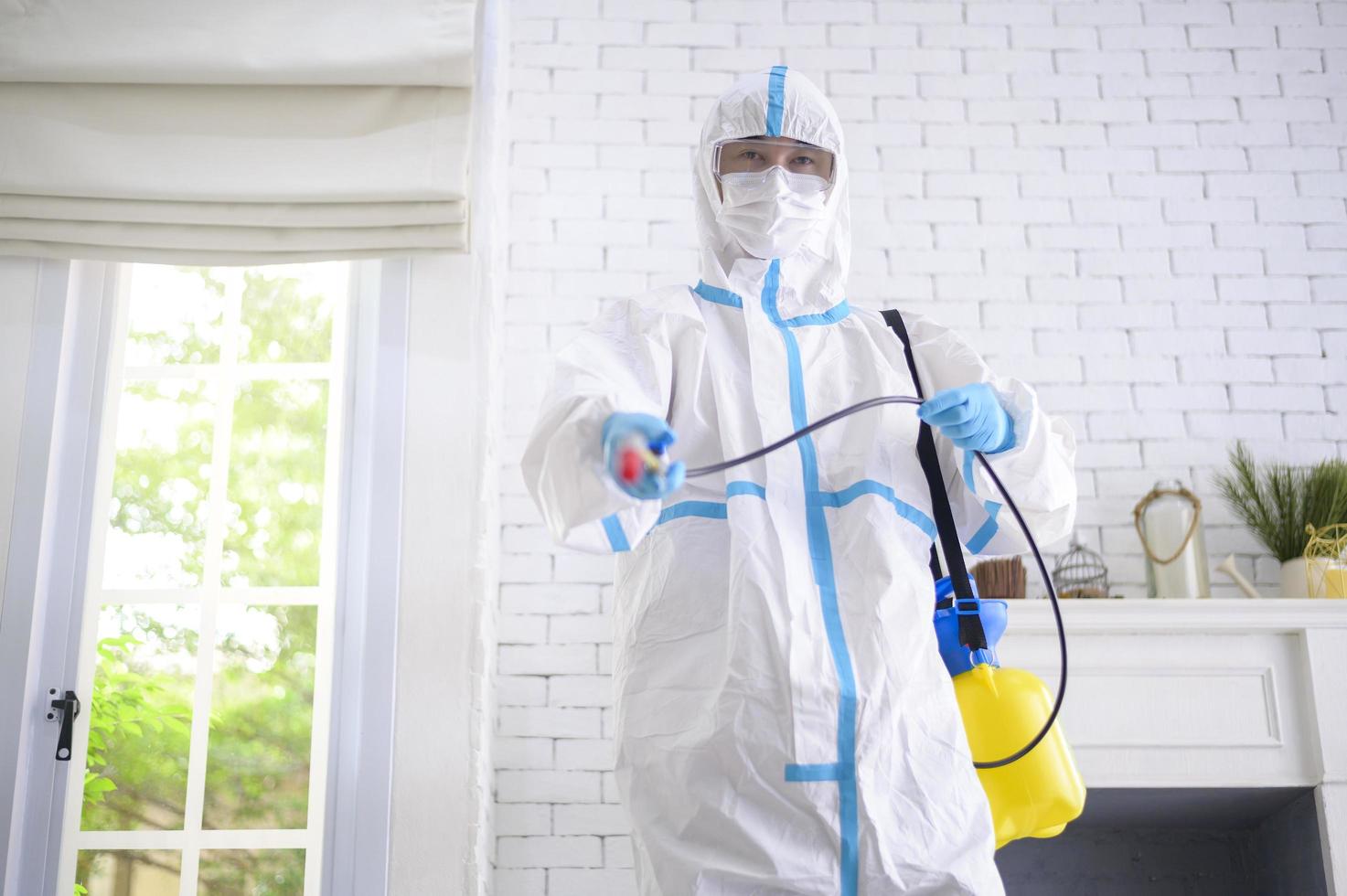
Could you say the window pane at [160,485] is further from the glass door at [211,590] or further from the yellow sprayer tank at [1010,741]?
the yellow sprayer tank at [1010,741]

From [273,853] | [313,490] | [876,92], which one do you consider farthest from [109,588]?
[876,92]

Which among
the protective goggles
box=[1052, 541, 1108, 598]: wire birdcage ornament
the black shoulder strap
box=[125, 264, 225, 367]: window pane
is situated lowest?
the black shoulder strap

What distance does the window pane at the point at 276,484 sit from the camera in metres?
2.75

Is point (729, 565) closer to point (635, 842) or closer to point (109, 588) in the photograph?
point (635, 842)

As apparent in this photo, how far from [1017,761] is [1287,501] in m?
1.58

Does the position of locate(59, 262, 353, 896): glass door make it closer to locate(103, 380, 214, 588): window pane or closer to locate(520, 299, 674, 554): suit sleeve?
locate(103, 380, 214, 588): window pane

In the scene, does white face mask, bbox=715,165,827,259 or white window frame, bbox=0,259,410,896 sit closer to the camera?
white face mask, bbox=715,165,827,259

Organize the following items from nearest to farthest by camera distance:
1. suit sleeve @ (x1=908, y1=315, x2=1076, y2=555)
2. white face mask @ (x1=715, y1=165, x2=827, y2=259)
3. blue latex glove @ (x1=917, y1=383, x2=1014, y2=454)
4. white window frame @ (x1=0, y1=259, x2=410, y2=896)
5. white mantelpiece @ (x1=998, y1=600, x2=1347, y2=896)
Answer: blue latex glove @ (x1=917, y1=383, x2=1014, y2=454), suit sleeve @ (x1=908, y1=315, x2=1076, y2=555), white face mask @ (x1=715, y1=165, x2=827, y2=259), white mantelpiece @ (x1=998, y1=600, x2=1347, y2=896), white window frame @ (x1=0, y1=259, x2=410, y2=896)

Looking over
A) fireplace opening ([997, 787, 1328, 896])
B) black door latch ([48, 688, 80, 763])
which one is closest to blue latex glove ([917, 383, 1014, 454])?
fireplace opening ([997, 787, 1328, 896])

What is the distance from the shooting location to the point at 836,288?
1786 millimetres

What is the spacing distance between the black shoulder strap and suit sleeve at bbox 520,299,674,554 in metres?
0.34

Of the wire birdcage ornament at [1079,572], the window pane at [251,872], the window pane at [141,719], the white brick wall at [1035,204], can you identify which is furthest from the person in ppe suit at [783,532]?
the window pane at [141,719]

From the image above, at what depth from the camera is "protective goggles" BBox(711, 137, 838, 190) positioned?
180 centimetres

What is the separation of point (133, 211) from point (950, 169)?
1.91 metres
